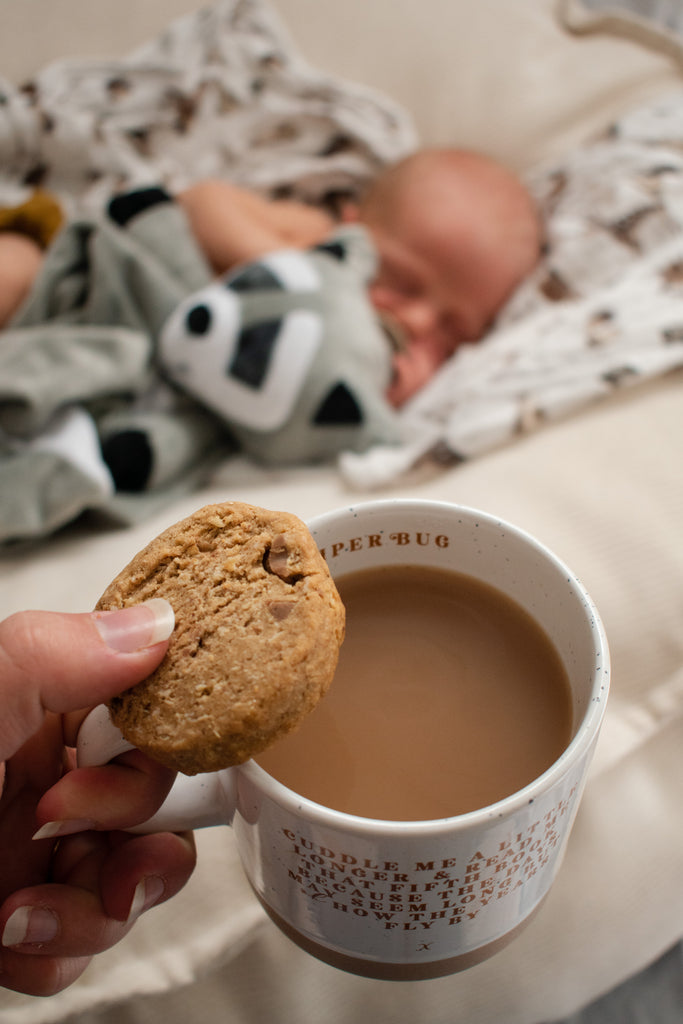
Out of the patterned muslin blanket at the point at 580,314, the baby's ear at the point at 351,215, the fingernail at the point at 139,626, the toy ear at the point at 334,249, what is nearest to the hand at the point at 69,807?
the fingernail at the point at 139,626

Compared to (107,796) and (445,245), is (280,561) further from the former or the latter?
(445,245)

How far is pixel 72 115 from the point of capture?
1.35 m

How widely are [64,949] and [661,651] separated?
534 mm

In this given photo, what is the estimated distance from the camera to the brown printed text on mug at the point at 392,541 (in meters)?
0.49

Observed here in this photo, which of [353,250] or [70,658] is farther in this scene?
[353,250]

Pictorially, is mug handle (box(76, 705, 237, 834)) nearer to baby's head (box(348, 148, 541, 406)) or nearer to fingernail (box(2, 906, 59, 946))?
fingernail (box(2, 906, 59, 946))

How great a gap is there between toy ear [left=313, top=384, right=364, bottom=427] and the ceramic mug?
23.3 inches

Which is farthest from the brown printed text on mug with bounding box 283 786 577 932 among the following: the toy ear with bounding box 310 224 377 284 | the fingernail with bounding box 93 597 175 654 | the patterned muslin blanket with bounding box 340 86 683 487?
the toy ear with bounding box 310 224 377 284

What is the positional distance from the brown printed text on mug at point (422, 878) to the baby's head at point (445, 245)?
1.07 meters

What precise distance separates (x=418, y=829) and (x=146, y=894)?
0.31 meters

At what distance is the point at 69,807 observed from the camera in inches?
18.5

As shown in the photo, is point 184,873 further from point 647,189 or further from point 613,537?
point 647,189

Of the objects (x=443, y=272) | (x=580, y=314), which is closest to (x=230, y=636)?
(x=580, y=314)

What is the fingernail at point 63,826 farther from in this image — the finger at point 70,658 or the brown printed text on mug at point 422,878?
the brown printed text on mug at point 422,878
